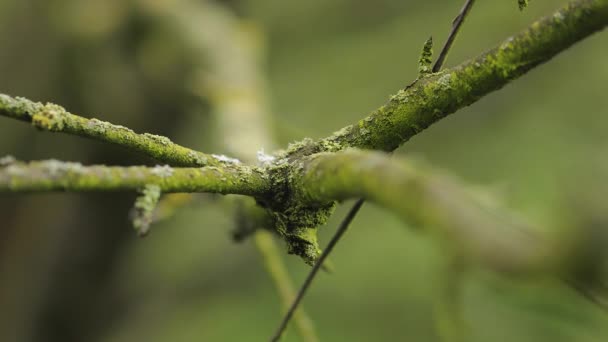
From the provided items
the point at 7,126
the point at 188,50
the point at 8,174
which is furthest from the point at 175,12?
the point at 8,174

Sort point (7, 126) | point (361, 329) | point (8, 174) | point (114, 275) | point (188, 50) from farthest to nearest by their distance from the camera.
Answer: point (361, 329), point (7, 126), point (114, 275), point (188, 50), point (8, 174)

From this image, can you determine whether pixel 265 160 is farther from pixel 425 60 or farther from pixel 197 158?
pixel 425 60

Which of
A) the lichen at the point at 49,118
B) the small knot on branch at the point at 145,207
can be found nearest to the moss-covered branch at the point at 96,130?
the lichen at the point at 49,118

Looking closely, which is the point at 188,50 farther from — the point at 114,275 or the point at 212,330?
the point at 212,330

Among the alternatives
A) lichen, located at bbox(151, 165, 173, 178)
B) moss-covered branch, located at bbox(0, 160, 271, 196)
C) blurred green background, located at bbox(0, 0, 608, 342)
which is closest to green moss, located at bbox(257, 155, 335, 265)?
moss-covered branch, located at bbox(0, 160, 271, 196)

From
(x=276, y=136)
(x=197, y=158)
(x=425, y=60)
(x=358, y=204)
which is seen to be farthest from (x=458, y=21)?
(x=276, y=136)

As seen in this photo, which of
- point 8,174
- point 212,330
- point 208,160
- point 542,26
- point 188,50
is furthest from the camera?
point 212,330
